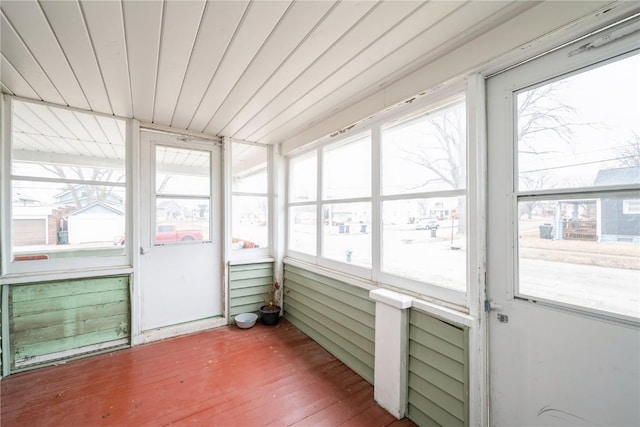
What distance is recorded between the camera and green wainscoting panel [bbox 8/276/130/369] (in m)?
2.26

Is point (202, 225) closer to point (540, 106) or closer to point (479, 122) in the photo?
point (479, 122)

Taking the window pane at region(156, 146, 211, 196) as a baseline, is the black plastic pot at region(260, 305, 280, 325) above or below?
below

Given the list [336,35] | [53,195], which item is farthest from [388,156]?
[53,195]

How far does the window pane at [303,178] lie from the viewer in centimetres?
310

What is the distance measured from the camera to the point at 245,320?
3.15 metres

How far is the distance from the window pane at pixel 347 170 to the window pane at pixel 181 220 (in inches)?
62.1

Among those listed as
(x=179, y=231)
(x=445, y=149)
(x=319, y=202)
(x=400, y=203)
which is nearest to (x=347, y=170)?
(x=319, y=202)

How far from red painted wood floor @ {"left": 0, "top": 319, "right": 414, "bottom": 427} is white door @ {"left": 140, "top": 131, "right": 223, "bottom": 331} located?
482mm

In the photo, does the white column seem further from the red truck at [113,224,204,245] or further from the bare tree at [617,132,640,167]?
the red truck at [113,224,204,245]

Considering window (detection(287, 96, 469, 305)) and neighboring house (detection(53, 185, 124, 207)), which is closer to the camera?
window (detection(287, 96, 469, 305))

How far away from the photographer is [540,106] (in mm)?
1291

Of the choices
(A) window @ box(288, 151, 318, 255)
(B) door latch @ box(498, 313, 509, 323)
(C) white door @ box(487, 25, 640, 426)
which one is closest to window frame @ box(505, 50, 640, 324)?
(C) white door @ box(487, 25, 640, 426)

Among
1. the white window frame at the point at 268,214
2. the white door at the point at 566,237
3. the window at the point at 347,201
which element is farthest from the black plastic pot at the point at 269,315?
the white door at the point at 566,237

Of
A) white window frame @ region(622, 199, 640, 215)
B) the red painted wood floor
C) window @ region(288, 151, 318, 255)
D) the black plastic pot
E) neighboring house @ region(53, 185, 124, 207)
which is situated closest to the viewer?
white window frame @ region(622, 199, 640, 215)
